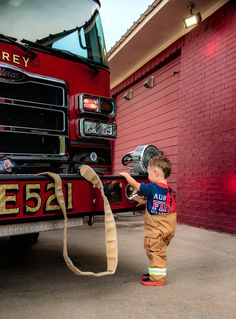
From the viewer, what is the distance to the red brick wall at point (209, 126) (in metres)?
5.74

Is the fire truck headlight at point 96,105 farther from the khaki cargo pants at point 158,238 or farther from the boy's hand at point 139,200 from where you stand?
the khaki cargo pants at point 158,238

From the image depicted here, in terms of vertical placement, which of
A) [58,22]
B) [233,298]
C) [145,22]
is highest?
[145,22]

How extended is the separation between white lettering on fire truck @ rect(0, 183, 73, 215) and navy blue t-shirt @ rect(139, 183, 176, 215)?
63 cm

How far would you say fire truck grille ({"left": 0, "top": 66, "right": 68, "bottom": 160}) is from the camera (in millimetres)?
2982

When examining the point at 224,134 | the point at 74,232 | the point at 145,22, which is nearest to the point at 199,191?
the point at 224,134

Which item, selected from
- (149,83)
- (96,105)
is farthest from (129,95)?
(96,105)

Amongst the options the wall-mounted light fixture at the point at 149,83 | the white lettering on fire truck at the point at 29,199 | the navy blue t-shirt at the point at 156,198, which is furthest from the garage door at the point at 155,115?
the white lettering on fire truck at the point at 29,199

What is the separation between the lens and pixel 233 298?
2.86m

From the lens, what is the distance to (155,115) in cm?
860

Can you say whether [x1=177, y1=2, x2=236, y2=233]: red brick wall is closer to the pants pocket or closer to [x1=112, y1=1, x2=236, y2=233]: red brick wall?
[x1=112, y1=1, x2=236, y2=233]: red brick wall

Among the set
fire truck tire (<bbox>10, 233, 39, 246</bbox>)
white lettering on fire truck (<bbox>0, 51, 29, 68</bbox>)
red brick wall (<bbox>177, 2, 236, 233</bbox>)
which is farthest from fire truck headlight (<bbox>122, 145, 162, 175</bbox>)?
red brick wall (<bbox>177, 2, 236, 233</bbox>)

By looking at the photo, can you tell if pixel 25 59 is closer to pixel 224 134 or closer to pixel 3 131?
pixel 3 131

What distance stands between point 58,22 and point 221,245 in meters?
3.08

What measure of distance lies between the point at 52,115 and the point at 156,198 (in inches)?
40.9
